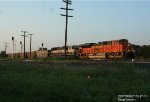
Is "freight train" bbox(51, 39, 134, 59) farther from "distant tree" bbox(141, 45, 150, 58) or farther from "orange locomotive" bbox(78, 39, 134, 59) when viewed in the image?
"distant tree" bbox(141, 45, 150, 58)

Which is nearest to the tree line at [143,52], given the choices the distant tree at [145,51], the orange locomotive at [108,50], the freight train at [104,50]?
the distant tree at [145,51]

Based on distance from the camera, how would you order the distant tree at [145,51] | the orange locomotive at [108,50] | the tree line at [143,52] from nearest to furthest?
the orange locomotive at [108,50]
the tree line at [143,52]
the distant tree at [145,51]

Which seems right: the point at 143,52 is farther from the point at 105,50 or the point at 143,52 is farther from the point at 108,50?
the point at 105,50

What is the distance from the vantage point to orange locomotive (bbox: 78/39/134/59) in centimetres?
4772

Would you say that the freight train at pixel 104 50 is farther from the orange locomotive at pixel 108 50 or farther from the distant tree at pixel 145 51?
the distant tree at pixel 145 51

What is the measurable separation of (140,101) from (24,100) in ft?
10.8

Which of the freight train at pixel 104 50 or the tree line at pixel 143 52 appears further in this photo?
the tree line at pixel 143 52

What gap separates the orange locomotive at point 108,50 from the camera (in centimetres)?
4772

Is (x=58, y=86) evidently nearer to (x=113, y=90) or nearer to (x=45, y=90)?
(x=45, y=90)

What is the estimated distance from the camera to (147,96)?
31.4ft

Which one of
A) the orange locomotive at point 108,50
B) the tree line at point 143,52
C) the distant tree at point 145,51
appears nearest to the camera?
the orange locomotive at point 108,50

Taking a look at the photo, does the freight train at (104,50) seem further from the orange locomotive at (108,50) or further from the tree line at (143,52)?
the tree line at (143,52)

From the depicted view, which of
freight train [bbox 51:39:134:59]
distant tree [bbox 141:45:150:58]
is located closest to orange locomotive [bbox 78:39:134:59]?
freight train [bbox 51:39:134:59]

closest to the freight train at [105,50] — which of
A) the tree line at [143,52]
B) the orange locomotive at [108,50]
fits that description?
the orange locomotive at [108,50]
